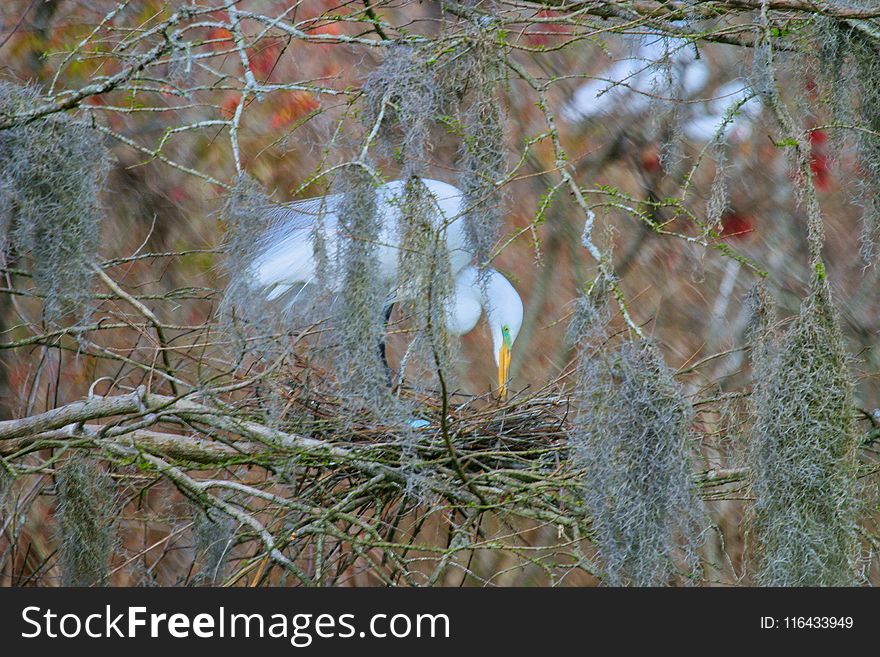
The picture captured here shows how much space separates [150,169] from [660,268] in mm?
1874

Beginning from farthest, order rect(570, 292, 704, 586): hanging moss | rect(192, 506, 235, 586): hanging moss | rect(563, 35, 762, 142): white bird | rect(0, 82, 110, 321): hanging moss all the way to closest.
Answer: rect(563, 35, 762, 142): white bird < rect(192, 506, 235, 586): hanging moss < rect(0, 82, 110, 321): hanging moss < rect(570, 292, 704, 586): hanging moss

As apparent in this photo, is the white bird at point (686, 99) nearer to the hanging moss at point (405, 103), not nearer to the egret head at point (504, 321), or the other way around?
the egret head at point (504, 321)

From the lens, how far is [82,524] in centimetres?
241

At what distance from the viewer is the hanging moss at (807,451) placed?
71.5 inches

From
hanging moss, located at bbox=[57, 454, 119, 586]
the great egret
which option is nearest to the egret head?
the great egret

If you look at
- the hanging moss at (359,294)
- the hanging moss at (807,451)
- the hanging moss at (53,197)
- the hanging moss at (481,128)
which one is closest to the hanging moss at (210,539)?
the hanging moss at (53,197)

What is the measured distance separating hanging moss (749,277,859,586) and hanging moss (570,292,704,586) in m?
0.15

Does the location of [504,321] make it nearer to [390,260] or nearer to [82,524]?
[390,260]

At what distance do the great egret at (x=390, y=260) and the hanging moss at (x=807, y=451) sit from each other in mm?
526

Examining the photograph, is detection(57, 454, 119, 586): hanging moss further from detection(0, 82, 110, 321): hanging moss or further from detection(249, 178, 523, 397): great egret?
detection(249, 178, 523, 397): great egret

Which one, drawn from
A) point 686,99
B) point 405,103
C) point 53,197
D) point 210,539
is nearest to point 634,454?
point 405,103

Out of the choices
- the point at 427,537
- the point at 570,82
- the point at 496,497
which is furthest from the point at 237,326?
the point at 570,82

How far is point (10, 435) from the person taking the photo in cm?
262

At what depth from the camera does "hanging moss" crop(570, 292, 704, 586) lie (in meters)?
1.71
